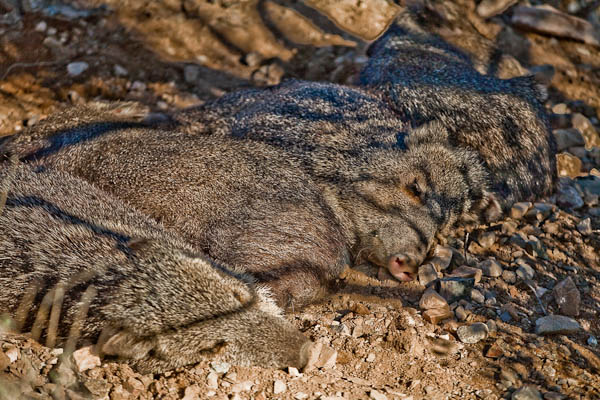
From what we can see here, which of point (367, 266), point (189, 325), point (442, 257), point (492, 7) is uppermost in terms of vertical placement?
point (492, 7)

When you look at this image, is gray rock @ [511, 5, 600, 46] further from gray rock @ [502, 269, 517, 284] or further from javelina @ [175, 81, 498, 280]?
gray rock @ [502, 269, 517, 284]

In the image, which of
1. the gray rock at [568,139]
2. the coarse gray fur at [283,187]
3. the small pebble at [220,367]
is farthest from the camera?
the gray rock at [568,139]

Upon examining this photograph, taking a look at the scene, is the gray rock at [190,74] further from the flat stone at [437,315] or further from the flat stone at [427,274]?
the flat stone at [437,315]

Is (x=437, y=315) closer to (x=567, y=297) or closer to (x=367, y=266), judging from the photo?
(x=367, y=266)

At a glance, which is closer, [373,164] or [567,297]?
[567,297]

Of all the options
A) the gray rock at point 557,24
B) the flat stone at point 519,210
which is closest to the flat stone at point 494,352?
the flat stone at point 519,210

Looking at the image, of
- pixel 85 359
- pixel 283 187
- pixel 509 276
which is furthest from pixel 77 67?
pixel 509 276
